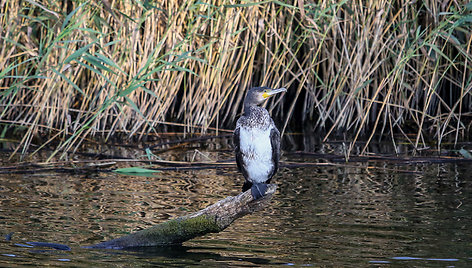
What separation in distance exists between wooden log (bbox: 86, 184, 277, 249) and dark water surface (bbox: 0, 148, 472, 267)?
0.22ft

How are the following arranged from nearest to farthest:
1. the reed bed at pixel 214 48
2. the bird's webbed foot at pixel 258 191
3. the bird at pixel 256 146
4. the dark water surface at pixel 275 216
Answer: the dark water surface at pixel 275 216
the bird's webbed foot at pixel 258 191
the bird at pixel 256 146
the reed bed at pixel 214 48

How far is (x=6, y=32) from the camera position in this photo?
5.47m

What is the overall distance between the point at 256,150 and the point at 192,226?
746 mm

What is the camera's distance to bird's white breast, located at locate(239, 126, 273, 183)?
12.7 ft

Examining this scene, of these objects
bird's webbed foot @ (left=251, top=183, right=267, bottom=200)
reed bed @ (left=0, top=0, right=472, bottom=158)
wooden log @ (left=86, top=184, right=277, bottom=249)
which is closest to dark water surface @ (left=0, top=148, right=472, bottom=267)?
wooden log @ (left=86, top=184, right=277, bottom=249)

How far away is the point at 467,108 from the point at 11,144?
4.28 meters

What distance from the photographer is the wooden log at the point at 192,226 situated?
325cm

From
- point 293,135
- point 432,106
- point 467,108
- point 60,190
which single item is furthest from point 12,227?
point 467,108

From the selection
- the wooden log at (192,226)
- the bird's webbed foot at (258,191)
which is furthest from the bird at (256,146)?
the wooden log at (192,226)

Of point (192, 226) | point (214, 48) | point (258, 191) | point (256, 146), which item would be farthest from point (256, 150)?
point (214, 48)

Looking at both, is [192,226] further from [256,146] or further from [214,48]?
[214,48]

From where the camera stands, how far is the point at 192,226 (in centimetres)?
327

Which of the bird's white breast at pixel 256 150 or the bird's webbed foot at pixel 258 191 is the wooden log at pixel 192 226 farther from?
the bird's white breast at pixel 256 150

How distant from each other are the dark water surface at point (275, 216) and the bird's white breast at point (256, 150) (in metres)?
0.27
